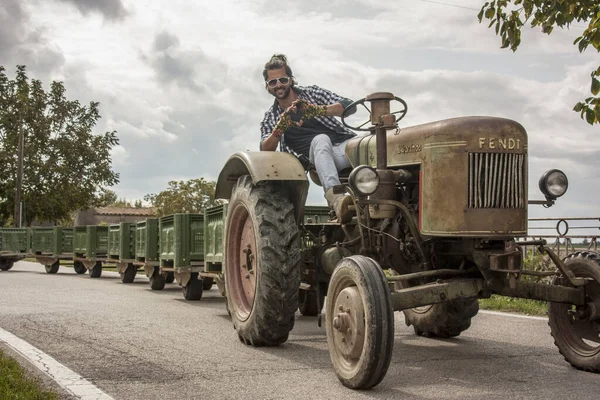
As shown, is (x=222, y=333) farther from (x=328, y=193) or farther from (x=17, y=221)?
(x=17, y=221)

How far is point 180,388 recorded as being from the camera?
491 cm

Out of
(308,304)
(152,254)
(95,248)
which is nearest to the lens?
(308,304)

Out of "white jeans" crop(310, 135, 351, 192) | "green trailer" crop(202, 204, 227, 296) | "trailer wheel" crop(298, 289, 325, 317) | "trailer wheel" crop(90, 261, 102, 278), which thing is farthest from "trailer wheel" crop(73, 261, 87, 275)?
"white jeans" crop(310, 135, 351, 192)

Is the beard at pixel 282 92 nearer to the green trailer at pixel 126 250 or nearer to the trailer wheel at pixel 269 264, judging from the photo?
the trailer wheel at pixel 269 264

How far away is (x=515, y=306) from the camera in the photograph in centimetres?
969

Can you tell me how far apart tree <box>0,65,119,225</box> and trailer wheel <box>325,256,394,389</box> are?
1637 inches

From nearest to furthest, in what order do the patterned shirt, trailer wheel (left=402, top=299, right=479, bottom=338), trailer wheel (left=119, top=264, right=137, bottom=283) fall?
trailer wheel (left=402, top=299, right=479, bottom=338)
the patterned shirt
trailer wheel (left=119, top=264, right=137, bottom=283)

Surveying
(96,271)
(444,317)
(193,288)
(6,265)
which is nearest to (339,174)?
(444,317)

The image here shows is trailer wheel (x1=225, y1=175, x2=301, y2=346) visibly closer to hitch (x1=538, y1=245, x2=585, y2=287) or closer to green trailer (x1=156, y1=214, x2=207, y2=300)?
hitch (x1=538, y1=245, x2=585, y2=287)

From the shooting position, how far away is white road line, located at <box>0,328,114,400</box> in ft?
15.4

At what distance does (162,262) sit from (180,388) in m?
8.20

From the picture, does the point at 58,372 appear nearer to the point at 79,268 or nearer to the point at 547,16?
the point at 547,16

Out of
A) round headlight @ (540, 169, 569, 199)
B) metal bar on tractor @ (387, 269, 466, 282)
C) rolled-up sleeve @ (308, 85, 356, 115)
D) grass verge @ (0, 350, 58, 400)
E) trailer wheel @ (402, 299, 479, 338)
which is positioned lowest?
grass verge @ (0, 350, 58, 400)

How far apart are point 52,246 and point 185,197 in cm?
3153
